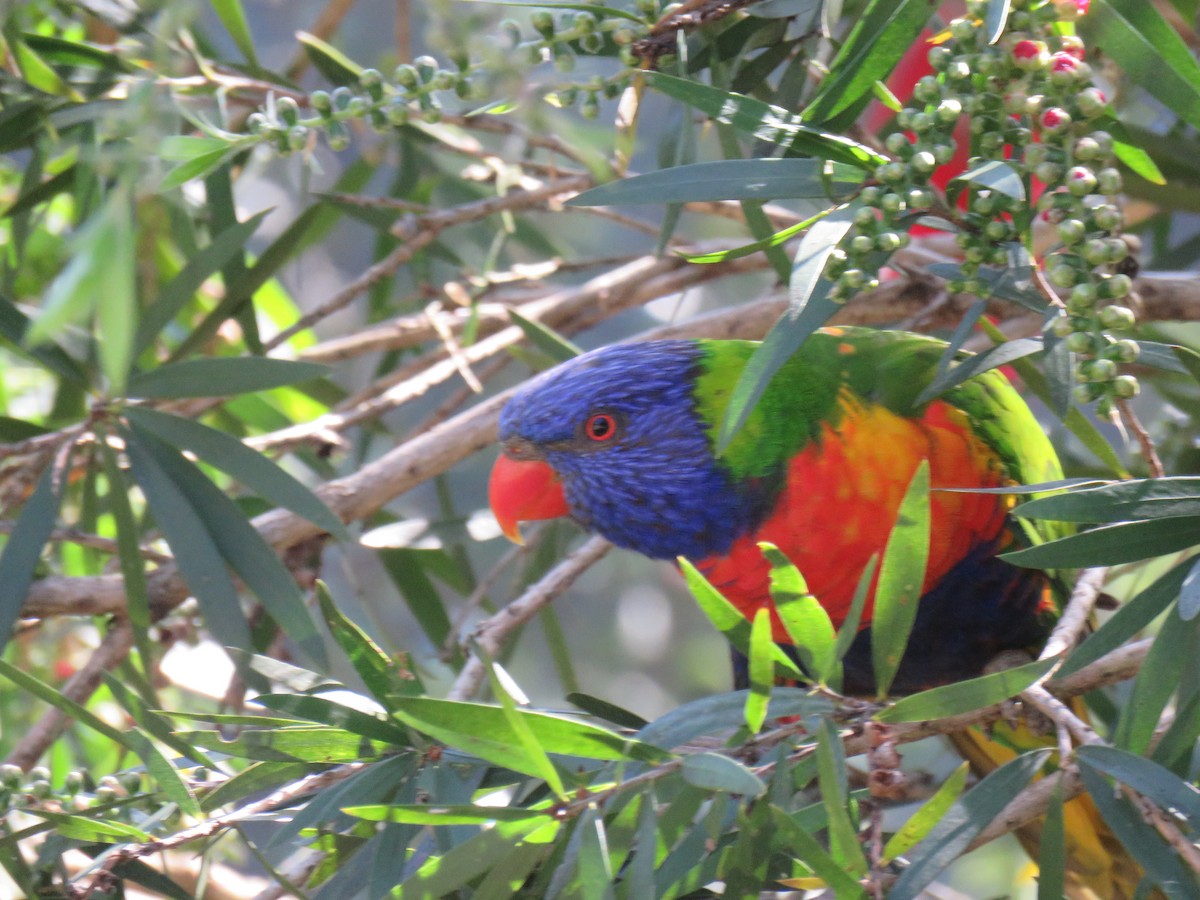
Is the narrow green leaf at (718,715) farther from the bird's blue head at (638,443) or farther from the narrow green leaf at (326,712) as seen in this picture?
the bird's blue head at (638,443)

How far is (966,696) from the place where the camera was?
68 centimetres

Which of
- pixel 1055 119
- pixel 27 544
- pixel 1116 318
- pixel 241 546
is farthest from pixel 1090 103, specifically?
pixel 27 544

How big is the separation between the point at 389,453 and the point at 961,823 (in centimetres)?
90

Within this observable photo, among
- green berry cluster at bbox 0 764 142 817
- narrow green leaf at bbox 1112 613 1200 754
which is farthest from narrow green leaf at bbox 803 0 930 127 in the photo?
green berry cluster at bbox 0 764 142 817

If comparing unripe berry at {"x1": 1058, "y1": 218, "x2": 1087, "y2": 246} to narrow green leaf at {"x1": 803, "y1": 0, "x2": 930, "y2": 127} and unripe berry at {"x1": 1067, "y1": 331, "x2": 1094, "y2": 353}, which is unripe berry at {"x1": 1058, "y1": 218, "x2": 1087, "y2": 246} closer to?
unripe berry at {"x1": 1067, "y1": 331, "x2": 1094, "y2": 353}

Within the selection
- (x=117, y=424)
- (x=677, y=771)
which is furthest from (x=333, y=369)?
(x=677, y=771)

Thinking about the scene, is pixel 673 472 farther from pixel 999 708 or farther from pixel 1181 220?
pixel 1181 220

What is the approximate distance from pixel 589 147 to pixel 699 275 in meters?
1.16

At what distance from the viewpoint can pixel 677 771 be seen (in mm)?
694

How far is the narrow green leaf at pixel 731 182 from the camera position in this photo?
2.35 feet

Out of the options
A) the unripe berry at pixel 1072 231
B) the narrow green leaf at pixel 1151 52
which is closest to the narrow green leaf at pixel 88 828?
the unripe berry at pixel 1072 231

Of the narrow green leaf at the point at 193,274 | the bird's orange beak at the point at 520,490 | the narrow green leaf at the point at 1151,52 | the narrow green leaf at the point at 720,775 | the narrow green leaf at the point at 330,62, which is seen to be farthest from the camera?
the narrow green leaf at the point at 330,62

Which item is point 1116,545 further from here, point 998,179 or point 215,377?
point 215,377

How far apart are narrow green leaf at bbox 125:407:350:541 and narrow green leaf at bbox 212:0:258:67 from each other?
0.54 meters
